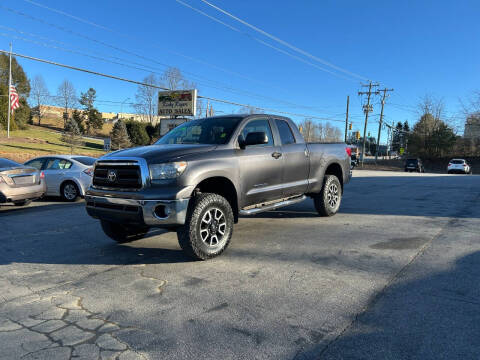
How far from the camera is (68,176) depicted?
10.4m

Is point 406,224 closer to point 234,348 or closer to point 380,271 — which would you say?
point 380,271

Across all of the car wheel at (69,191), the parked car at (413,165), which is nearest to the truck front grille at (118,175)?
the car wheel at (69,191)

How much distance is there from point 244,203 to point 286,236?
43.3 inches

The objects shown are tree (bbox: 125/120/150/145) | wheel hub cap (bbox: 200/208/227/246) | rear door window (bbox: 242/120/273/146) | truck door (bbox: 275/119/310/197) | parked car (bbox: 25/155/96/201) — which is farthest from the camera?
tree (bbox: 125/120/150/145)

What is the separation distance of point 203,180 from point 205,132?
3.91 feet

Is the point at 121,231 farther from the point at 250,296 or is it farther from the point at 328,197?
the point at 328,197

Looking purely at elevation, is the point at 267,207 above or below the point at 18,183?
above

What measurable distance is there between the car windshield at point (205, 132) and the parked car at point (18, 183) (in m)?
4.87

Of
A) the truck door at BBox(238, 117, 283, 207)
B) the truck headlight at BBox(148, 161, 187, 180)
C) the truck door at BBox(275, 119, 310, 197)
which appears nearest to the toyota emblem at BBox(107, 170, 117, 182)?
the truck headlight at BBox(148, 161, 187, 180)

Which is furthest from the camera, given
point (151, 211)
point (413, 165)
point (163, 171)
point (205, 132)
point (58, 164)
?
point (413, 165)

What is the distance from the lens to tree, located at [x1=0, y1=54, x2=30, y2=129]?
40875 mm

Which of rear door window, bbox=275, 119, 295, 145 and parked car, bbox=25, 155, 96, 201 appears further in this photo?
parked car, bbox=25, 155, 96, 201

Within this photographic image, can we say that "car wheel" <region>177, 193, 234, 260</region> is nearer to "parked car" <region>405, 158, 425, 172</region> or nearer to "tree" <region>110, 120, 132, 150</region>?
"tree" <region>110, 120, 132, 150</region>

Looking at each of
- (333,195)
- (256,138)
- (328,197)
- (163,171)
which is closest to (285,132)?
(256,138)
